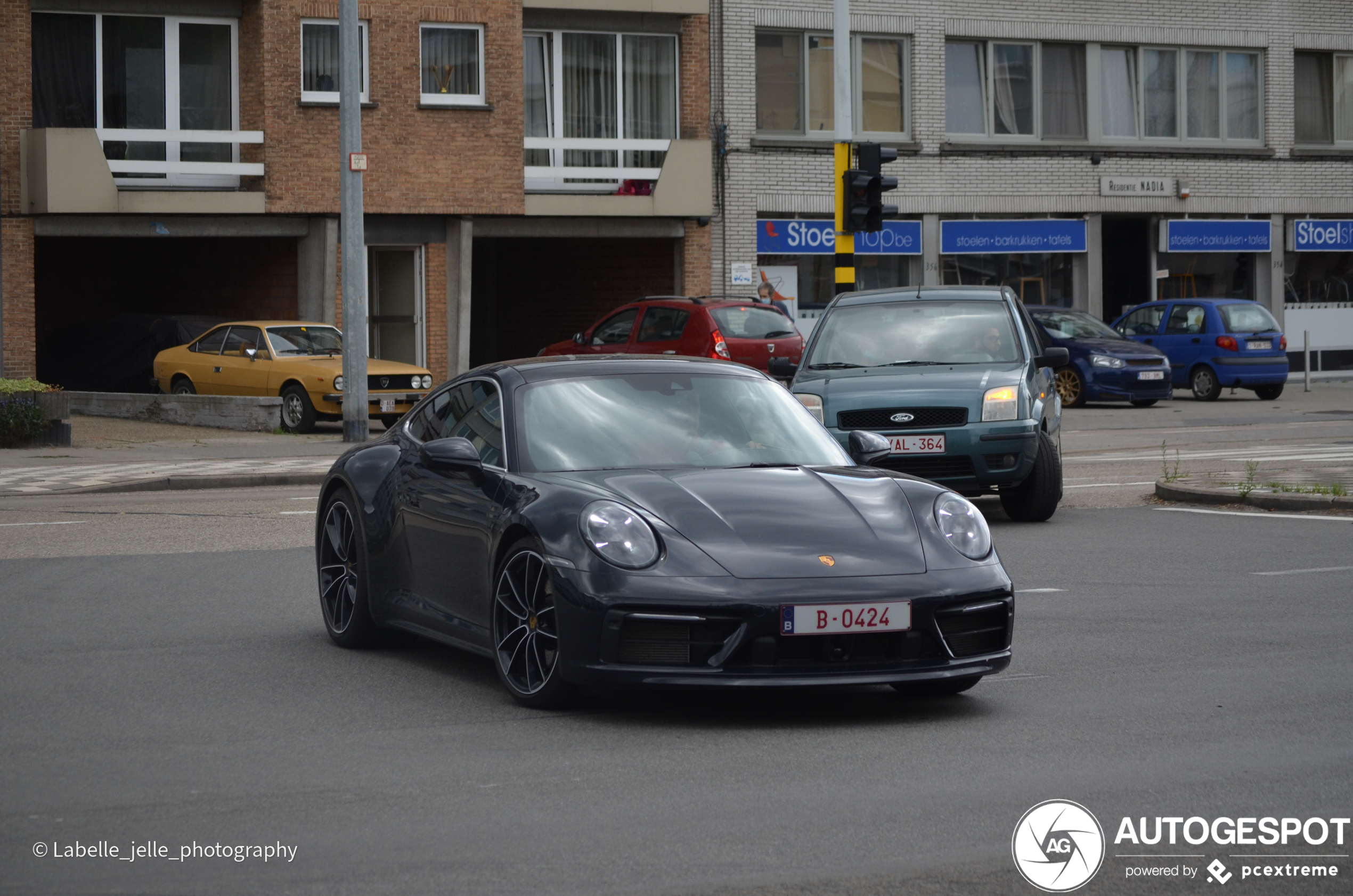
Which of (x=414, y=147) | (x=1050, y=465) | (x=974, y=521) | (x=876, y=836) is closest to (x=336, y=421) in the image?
(x=414, y=147)

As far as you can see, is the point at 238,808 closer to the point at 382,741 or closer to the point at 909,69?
the point at 382,741

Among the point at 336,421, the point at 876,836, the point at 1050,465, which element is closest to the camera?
the point at 876,836


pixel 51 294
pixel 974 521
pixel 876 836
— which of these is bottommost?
pixel 876 836

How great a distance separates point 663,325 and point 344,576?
1794 cm

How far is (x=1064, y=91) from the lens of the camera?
36.2 metres

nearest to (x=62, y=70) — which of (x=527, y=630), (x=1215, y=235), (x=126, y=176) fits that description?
(x=126, y=176)

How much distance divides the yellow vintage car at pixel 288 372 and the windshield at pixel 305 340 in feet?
0.03

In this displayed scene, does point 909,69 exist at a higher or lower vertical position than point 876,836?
higher

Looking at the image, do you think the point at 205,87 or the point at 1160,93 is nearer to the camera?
the point at 205,87

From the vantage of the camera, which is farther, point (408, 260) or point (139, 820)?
point (408, 260)

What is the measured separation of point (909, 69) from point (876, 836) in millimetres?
31245

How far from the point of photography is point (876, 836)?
4.86 m

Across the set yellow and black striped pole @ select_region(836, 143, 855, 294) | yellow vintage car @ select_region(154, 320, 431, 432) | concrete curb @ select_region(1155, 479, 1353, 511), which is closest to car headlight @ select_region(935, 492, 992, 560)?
concrete curb @ select_region(1155, 479, 1353, 511)

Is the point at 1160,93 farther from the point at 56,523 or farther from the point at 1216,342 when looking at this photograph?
the point at 56,523
